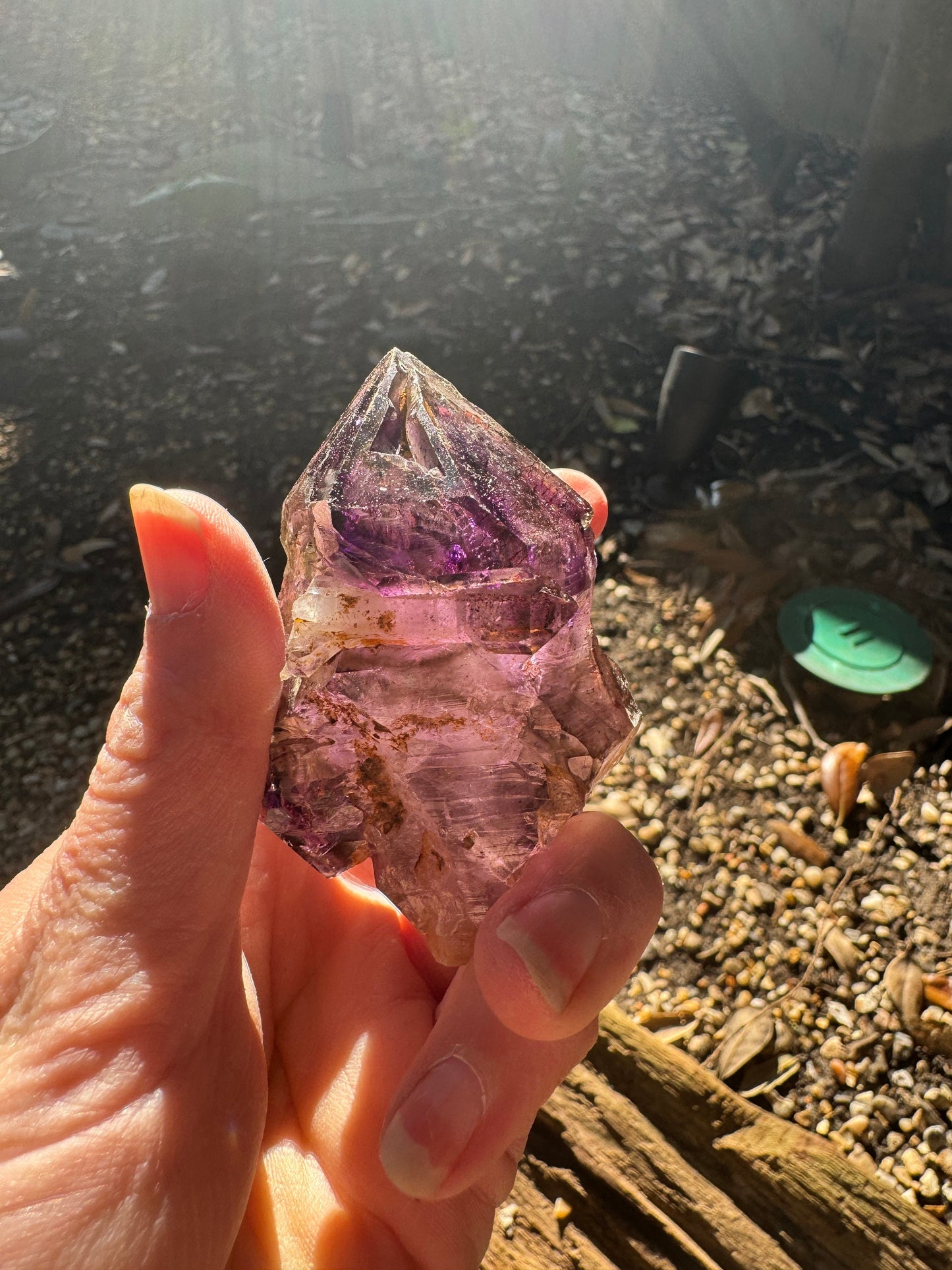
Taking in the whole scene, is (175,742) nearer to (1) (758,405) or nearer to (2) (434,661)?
(2) (434,661)

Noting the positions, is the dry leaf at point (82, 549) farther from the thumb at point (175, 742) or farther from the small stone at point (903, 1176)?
the small stone at point (903, 1176)

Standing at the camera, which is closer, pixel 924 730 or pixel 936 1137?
pixel 936 1137

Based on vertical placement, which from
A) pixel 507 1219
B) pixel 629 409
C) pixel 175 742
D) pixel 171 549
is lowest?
pixel 507 1219

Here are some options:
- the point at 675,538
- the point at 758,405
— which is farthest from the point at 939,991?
the point at 758,405

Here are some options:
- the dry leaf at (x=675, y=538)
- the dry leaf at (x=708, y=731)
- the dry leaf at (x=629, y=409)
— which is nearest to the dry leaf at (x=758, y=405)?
the dry leaf at (x=629, y=409)

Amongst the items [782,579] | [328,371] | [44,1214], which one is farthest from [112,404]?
[44,1214]

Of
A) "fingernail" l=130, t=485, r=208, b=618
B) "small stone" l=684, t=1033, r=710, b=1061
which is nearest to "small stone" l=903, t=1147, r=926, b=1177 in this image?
"small stone" l=684, t=1033, r=710, b=1061
